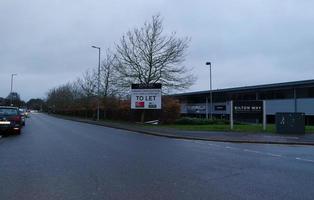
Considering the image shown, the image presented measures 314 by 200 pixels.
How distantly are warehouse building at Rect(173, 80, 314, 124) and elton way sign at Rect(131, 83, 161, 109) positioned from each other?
2609 cm

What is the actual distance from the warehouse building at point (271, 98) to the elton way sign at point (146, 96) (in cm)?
2609

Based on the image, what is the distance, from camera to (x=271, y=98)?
63.0 m

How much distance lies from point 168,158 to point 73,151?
146 inches

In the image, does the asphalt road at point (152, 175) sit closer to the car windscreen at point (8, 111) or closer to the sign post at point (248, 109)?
the car windscreen at point (8, 111)

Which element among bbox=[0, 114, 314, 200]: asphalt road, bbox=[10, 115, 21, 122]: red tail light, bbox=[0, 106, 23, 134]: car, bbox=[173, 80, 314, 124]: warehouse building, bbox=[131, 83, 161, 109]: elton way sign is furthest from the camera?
bbox=[173, 80, 314, 124]: warehouse building

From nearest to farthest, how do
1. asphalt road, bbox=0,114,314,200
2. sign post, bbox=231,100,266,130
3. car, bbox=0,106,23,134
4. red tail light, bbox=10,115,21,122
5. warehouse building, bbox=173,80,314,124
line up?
asphalt road, bbox=0,114,314,200 → car, bbox=0,106,23,134 → red tail light, bbox=10,115,21,122 → sign post, bbox=231,100,266,130 → warehouse building, bbox=173,80,314,124

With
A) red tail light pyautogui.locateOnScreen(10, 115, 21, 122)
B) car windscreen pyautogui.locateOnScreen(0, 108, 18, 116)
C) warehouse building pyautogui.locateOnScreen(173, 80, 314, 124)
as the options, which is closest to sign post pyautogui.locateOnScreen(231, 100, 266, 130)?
red tail light pyautogui.locateOnScreen(10, 115, 21, 122)

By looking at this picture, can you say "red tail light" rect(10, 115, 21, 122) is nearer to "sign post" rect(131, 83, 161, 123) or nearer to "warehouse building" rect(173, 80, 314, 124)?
"sign post" rect(131, 83, 161, 123)

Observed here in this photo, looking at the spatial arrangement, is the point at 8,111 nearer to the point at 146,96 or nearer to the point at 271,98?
the point at 146,96

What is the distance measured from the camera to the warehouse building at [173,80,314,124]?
185 ft

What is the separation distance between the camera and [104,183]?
8.29 meters

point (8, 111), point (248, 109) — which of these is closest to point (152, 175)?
point (8, 111)

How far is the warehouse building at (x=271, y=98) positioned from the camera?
56.5 metres

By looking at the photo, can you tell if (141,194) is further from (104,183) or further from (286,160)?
(286,160)
